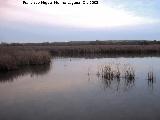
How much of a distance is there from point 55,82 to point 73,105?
3777mm

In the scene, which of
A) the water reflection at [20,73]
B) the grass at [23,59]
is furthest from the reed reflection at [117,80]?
the grass at [23,59]

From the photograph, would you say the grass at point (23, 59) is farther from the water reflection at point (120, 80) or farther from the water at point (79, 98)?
the water reflection at point (120, 80)

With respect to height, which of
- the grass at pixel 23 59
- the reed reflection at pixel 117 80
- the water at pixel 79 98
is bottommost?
the water at pixel 79 98

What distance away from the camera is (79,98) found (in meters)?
8.47

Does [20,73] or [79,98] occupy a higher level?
[20,73]

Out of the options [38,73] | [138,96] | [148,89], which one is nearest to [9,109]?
[138,96]

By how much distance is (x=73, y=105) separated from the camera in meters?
7.64

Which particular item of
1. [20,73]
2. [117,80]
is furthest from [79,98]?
[20,73]

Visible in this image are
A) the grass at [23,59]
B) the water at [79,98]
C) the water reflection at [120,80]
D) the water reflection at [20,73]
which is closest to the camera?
the water at [79,98]

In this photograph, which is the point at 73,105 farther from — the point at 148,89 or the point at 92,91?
the point at 148,89

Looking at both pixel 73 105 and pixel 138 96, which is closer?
pixel 73 105

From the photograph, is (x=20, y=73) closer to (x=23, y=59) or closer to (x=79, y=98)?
(x=23, y=59)

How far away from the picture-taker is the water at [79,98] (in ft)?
22.1

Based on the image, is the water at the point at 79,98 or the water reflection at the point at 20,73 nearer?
the water at the point at 79,98
